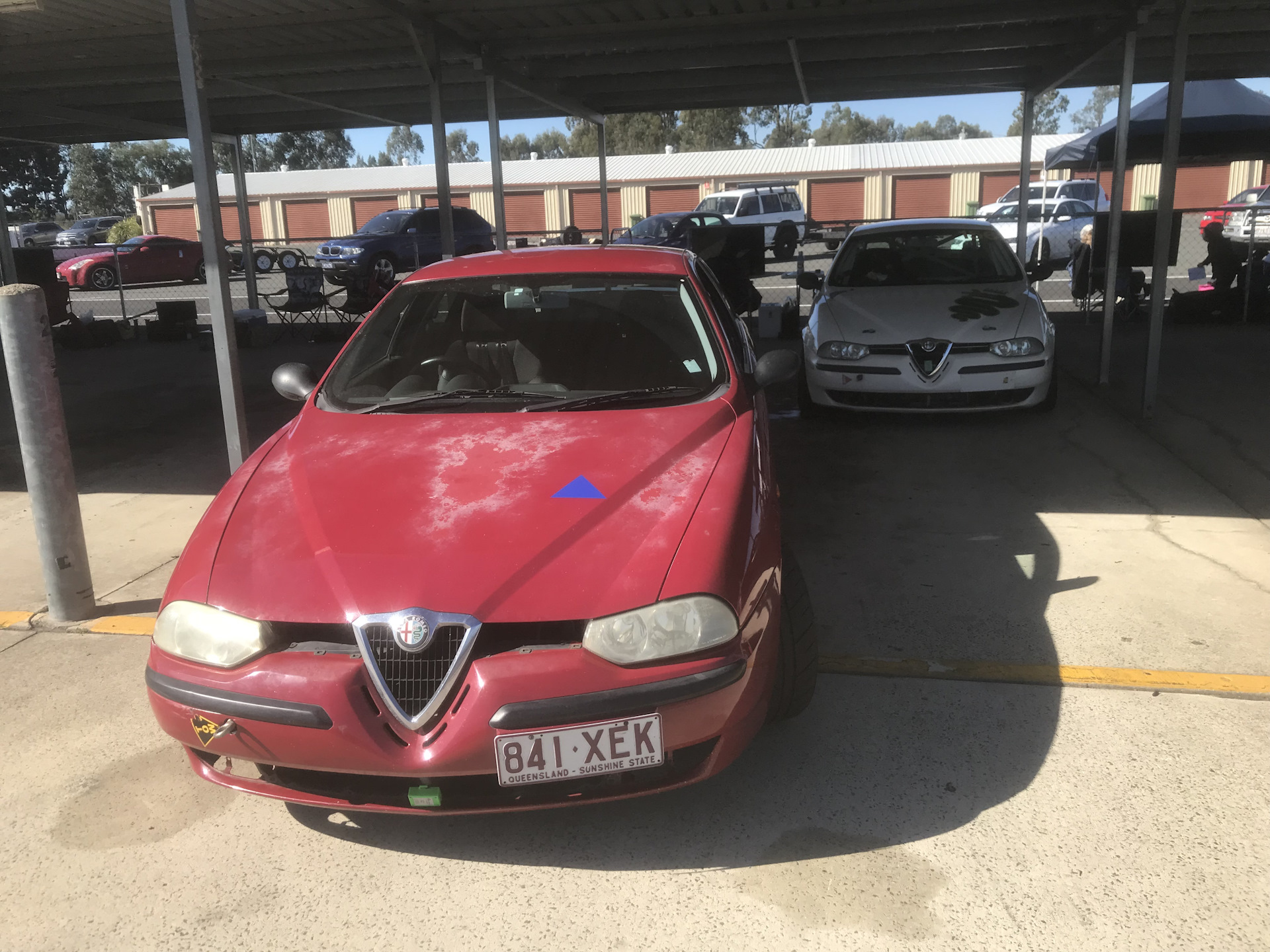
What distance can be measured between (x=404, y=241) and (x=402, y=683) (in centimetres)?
2012

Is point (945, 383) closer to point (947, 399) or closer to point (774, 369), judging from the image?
point (947, 399)

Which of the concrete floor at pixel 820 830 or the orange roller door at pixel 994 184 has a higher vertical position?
the orange roller door at pixel 994 184

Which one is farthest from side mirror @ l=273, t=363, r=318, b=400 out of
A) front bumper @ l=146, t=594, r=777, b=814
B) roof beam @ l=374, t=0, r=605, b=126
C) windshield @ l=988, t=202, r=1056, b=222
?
windshield @ l=988, t=202, r=1056, b=222

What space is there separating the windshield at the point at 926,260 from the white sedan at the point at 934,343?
2cm

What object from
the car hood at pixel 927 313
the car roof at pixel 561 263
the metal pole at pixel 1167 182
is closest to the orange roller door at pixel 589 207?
the car hood at pixel 927 313

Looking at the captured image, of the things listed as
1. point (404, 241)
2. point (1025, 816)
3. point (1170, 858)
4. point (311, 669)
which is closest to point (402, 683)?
point (311, 669)

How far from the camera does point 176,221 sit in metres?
43.4

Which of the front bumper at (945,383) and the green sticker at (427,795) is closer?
the green sticker at (427,795)

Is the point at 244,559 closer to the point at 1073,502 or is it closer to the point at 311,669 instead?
the point at 311,669

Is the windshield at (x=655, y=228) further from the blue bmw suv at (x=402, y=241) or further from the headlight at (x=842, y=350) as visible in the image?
the headlight at (x=842, y=350)

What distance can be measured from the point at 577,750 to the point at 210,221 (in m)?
3.51

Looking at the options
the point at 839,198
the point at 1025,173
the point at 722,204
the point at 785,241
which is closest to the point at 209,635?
the point at 1025,173

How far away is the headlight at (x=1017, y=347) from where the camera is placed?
691 centimetres

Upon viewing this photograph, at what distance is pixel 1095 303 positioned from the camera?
15078 millimetres
